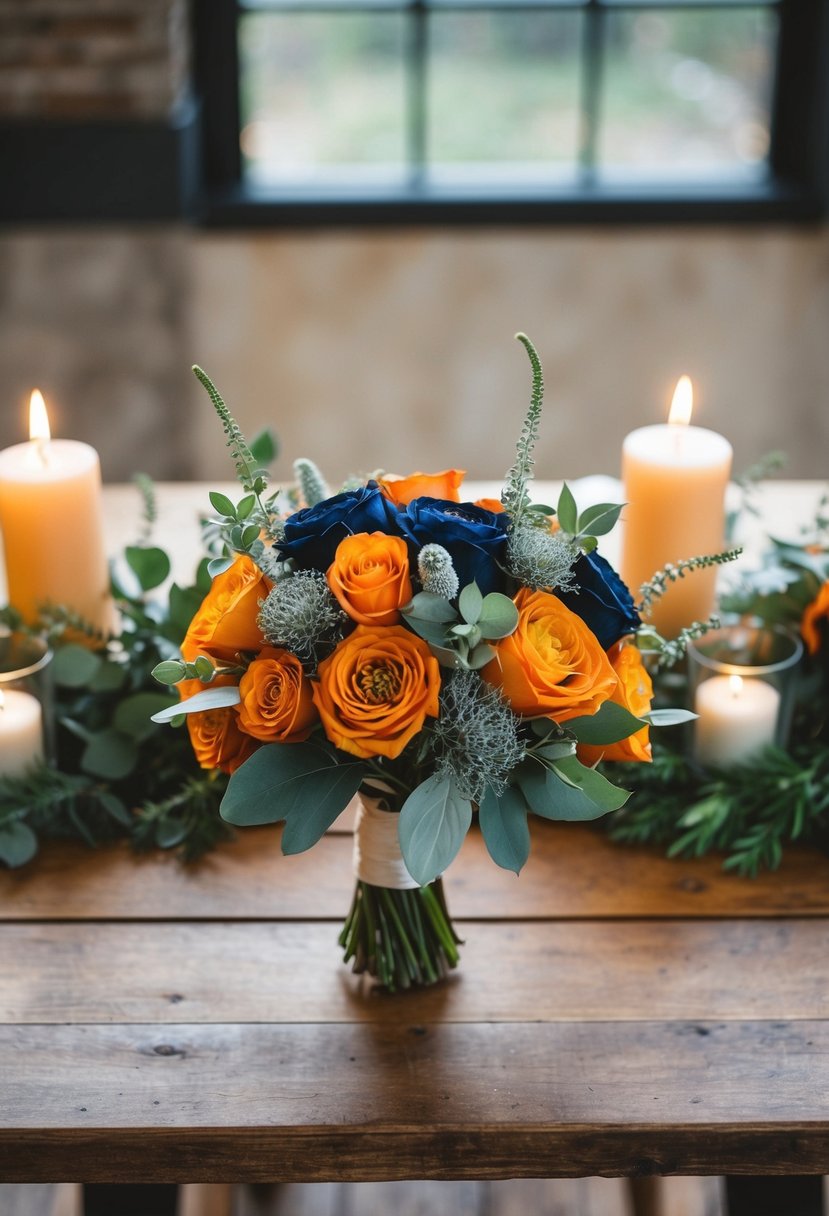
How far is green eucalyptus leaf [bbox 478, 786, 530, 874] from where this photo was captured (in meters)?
0.75

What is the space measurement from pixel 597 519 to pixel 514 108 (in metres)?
1.98

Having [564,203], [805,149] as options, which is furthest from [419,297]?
[805,149]

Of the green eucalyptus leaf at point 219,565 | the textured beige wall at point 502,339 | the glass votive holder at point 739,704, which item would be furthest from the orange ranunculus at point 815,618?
the textured beige wall at point 502,339

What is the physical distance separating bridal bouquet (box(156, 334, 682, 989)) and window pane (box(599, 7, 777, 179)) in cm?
199

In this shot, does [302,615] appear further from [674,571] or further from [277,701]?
[674,571]

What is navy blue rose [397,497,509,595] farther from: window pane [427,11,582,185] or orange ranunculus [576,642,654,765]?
window pane [427,11,582,185]

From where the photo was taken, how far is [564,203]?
2.46 m

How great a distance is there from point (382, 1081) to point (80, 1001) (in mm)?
217

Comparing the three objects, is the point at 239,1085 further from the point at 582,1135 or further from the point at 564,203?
the point at 564,203

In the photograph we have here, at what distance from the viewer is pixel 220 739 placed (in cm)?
79

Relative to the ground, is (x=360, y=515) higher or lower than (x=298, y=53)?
lower

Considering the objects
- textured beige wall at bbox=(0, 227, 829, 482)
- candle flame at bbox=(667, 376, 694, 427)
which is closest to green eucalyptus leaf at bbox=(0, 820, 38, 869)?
candle flame at bbox=(667, 376, 694, 427)

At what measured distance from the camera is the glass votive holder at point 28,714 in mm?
978

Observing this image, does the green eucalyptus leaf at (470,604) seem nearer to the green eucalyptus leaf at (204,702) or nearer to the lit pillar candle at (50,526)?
the green eucalyptus leaf at (204,702)
